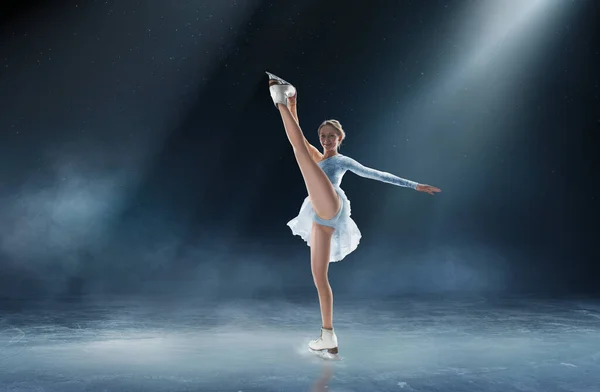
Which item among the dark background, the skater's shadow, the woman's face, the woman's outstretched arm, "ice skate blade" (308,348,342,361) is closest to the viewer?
the skater's shadow

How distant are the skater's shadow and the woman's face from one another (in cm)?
105

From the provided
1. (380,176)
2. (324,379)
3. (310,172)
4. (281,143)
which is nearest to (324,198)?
(310,172)

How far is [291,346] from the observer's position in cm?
345

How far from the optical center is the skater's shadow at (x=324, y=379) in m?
2.54

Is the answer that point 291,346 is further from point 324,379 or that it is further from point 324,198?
point 324,198

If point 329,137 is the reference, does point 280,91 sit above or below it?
above

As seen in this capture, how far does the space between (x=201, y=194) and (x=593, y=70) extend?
13.0ft

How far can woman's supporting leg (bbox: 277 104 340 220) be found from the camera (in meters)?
2.99

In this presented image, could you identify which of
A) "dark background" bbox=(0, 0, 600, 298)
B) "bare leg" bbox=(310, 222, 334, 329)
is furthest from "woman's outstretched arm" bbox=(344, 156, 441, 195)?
"dark background" bbox=(0, 0, 600, 298)

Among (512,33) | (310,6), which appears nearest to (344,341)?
(310,6)

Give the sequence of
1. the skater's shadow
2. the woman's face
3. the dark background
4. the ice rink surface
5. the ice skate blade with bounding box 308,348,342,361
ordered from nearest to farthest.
A: the skater's shadow
the ice rink surface
the ice skate blade with bounding box 308,348,342,361
the woman's face
the dark background

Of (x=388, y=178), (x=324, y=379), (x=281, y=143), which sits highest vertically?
(x=281, y=143)

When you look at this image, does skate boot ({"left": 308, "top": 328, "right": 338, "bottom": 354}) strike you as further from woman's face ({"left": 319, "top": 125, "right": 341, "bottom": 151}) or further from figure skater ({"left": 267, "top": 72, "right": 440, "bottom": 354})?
woman's face ({"left": 319, "top": 125, "right": 341, "bottom": 151})

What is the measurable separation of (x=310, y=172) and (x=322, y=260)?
450 mm
